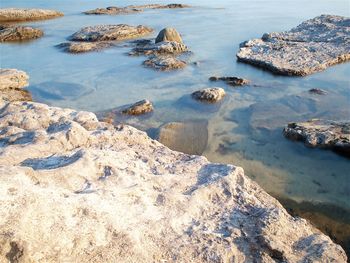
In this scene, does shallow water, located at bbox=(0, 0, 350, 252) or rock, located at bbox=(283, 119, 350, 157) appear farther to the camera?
rock, located at bbox=(283, 119, 350, 157)

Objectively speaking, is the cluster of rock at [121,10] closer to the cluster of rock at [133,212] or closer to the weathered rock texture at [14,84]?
the weathered rock texture at [14,84]

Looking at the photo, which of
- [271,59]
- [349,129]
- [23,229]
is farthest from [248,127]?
[23,229]

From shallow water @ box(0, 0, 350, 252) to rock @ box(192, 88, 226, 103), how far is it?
0.77 ft

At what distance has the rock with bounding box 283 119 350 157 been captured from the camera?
241 inches

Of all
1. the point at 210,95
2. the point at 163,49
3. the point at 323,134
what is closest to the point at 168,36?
the point at 163,49

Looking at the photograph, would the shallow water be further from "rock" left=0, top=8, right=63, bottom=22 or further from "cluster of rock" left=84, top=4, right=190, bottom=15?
"cluster of rock" left=84, top=4, right=190, bottom=15

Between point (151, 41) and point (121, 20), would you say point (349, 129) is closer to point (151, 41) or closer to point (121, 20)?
point (151, 41)

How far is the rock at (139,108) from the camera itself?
26.0 feet

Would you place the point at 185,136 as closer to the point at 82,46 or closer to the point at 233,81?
the point at 233,81

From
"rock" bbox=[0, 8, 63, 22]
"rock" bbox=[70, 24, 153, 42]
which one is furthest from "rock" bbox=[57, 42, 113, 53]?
"rock" bbox=[0, 8, 63, 22]

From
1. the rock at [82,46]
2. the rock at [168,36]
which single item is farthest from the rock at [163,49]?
the rock at [82,46]

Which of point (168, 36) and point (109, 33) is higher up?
point (168, 36)

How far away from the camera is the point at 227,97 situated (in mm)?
8742

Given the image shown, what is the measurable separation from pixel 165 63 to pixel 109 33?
5.10 metres
